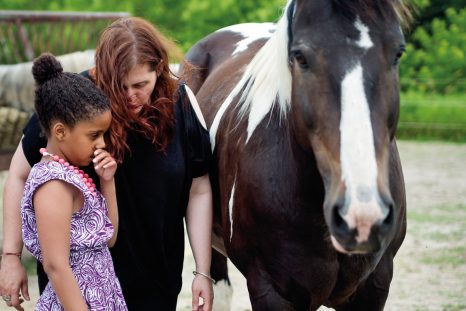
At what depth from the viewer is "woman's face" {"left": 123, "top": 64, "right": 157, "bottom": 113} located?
9.30ft

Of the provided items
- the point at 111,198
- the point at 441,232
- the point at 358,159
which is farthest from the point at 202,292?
the point at 441,232

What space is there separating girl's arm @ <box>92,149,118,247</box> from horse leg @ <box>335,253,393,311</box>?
3.19ft

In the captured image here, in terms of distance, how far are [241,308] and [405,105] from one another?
9.30 m

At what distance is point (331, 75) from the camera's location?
7.57 feet

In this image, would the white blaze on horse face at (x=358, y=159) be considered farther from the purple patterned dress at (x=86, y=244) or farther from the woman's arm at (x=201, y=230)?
the woman's arm at (x=201, y=230)

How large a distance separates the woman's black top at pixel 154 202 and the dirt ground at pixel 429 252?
1.99m

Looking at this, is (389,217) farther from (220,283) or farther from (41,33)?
(41,33)

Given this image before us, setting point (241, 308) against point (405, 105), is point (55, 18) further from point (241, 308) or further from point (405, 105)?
point (405, 105)

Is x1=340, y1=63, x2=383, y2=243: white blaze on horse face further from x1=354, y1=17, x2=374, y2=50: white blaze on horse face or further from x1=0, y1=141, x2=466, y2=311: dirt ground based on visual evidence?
x1=0, y1=141, x2=466, y2=311: dirt ground

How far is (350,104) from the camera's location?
2.23m


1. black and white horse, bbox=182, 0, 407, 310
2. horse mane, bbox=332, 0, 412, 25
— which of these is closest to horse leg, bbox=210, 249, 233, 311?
black and white horse, bbox=182, 0, 407, 310

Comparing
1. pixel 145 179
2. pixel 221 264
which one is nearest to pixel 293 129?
pixel 145 179

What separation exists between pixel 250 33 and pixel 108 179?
2334 millimetres

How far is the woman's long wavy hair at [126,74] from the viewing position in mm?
2830
